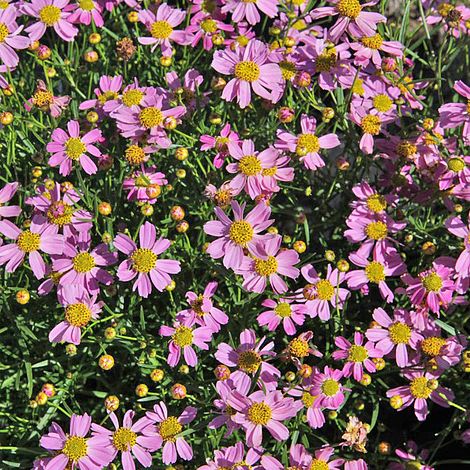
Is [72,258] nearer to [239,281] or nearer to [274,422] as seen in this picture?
[239,281]

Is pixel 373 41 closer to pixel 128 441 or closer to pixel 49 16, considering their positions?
pixel 49 16

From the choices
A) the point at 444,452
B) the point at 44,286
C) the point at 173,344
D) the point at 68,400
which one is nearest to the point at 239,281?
the point at 173,344

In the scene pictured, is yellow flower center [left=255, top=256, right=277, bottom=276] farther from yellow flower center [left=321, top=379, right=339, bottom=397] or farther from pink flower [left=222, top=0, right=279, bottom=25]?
pink flower [left=222, top=0, right=279, bottom=25]

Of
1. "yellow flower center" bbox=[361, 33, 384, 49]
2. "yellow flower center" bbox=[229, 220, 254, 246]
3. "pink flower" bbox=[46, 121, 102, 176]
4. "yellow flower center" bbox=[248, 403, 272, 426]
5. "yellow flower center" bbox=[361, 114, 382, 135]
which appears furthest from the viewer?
"yellow flower center" bbox=[361, 33, 384, 49]

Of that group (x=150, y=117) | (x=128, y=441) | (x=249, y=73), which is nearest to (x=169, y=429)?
(x=128, y=441)

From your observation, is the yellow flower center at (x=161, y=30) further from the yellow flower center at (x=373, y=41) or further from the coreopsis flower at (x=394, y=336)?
the coreopsis flower at (x=394, y=336)

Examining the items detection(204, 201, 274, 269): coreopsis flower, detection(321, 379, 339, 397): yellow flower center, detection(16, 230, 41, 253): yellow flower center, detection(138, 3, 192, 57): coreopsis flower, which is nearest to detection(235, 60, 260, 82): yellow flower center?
detection(138, 3, 192, 57): coreopsis flower
